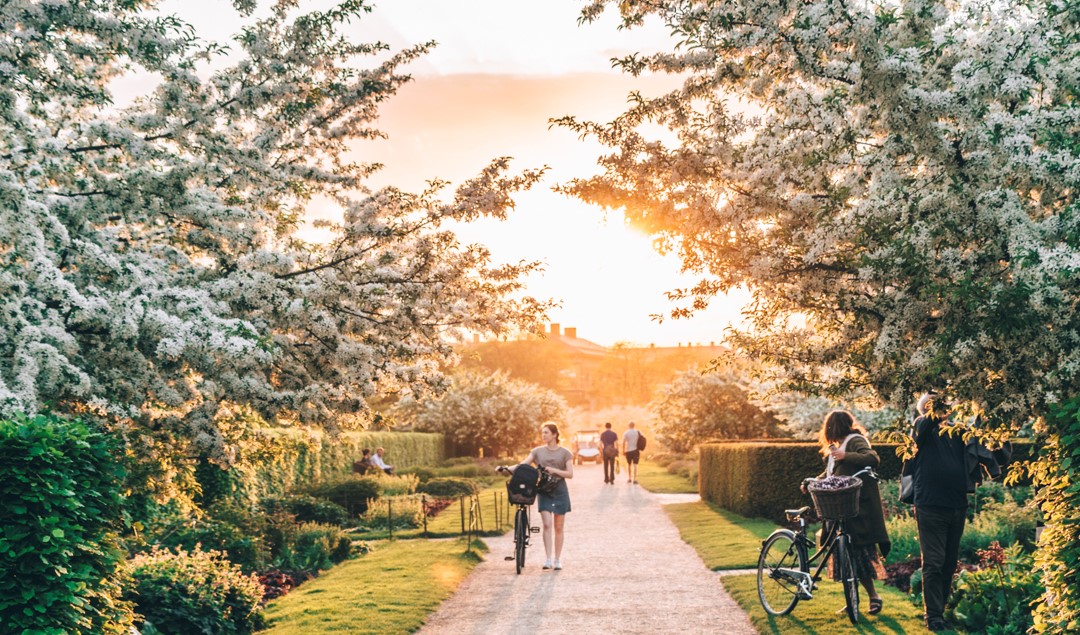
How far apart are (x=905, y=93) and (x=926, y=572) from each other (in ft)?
14.1

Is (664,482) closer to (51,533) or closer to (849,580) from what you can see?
(849,580)

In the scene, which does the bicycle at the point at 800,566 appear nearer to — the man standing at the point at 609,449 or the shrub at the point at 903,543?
the shrub at the point at 903,543

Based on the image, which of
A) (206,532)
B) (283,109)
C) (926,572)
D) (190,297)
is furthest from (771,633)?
(206,532)

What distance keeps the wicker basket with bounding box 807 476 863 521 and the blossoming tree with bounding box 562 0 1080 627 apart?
901 millimetres

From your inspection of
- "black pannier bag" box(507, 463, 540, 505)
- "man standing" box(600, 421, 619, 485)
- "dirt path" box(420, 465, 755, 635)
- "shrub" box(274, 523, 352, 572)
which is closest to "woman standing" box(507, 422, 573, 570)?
"black pannier bag" box(507, 463, 540, 505)

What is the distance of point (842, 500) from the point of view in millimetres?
8219

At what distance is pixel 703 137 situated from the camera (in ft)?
25.6

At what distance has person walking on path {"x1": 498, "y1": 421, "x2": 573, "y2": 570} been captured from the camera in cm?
1231

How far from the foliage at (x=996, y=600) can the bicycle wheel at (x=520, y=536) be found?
18.1 feet

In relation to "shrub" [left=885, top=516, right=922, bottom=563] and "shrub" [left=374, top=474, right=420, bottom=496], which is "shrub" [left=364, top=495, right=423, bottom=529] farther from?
"shrub" [left=885, top=516, right=922, bottom=563]

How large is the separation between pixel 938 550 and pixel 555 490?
5.41 metres

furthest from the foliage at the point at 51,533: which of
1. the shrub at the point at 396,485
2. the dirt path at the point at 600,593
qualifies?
the shrub at the point at 396,485

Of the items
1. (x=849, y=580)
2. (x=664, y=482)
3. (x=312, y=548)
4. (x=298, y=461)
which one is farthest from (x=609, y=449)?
(x=849, y=580)

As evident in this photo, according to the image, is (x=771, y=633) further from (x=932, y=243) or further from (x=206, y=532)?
(x=206, y=532)
